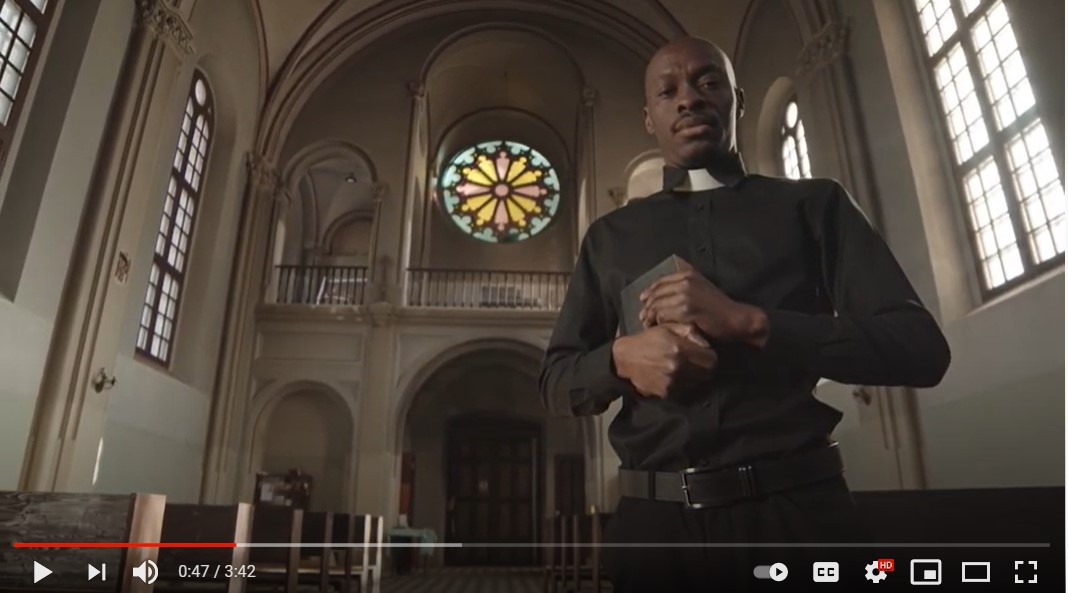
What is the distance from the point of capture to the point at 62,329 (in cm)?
657

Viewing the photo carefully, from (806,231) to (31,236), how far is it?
7111mm

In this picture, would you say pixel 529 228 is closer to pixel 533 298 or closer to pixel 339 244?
pixel 533 298

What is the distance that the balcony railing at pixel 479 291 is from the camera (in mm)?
12250

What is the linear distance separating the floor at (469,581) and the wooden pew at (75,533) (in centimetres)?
693

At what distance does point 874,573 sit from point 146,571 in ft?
6.98

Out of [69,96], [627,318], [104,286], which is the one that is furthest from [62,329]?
[627,318]

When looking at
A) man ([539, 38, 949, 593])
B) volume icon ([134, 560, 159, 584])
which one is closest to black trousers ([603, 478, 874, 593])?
man ([539, 38, 949, 593])

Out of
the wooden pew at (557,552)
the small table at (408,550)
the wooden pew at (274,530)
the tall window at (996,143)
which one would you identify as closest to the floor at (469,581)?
the small table at (408,550)

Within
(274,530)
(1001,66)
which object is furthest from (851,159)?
(274,530)

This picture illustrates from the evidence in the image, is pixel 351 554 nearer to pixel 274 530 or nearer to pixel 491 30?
pixel 274 530

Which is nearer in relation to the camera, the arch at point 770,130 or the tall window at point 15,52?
the tall window at point 15,52

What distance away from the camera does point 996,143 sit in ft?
19.4

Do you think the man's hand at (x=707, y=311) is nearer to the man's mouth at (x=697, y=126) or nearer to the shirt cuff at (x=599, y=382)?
the shirt cuff at (x=599, y=382)

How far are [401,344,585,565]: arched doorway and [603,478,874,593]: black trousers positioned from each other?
1271 centimetres
